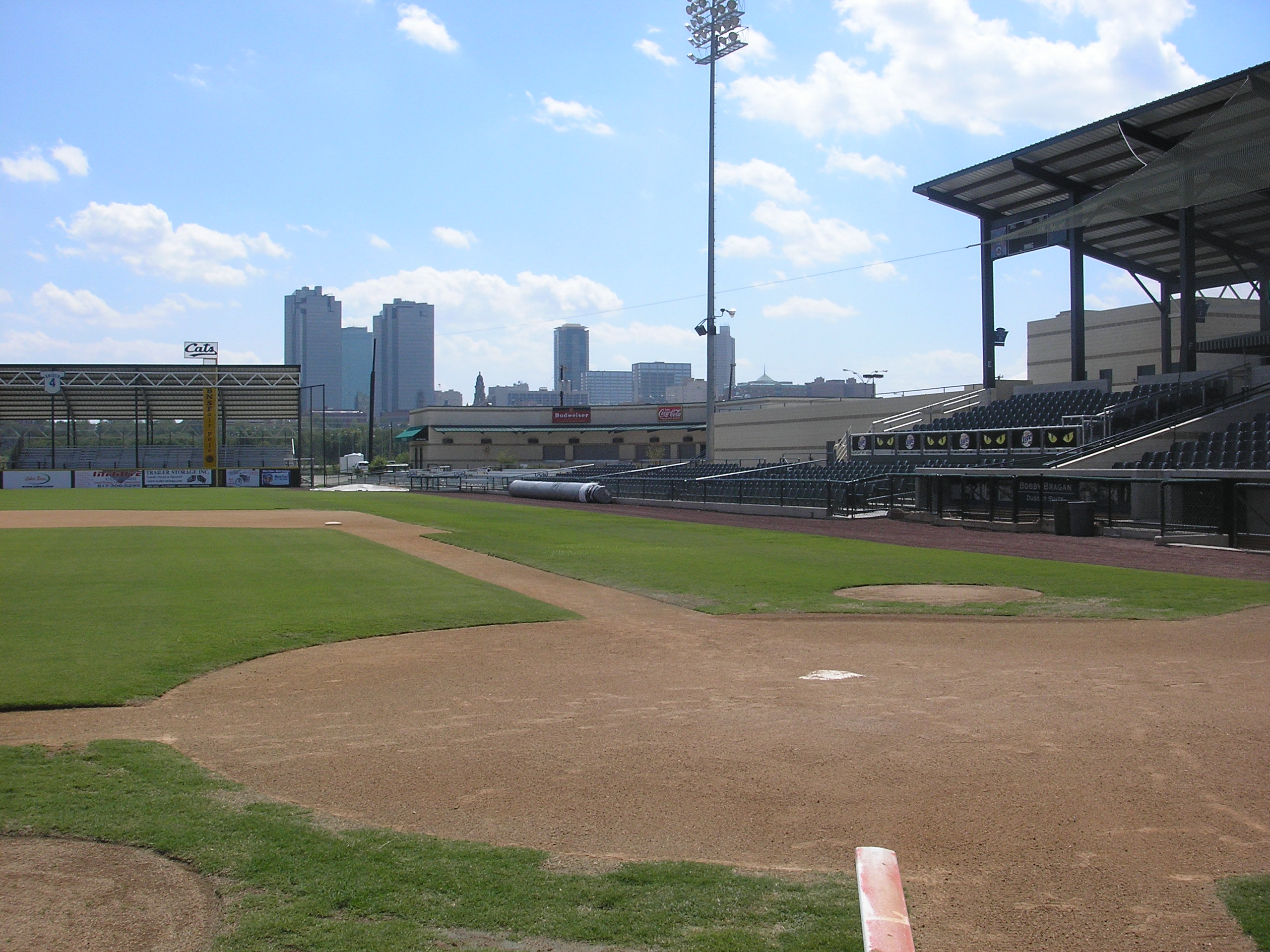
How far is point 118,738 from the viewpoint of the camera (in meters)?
7.25

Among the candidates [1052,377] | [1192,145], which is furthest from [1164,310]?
[1192,145]

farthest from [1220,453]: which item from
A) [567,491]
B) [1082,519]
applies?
[567,491]

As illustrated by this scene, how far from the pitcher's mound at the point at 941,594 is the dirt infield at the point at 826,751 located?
2.89 m

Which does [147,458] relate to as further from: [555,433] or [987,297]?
[987,297]

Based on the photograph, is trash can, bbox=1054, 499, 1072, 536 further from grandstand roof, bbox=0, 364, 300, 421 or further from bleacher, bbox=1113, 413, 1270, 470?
grandstand roof, bbox=0, 364, 300, 421

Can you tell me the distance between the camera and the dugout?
7450 cm

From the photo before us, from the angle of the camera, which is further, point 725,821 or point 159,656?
point 159,656

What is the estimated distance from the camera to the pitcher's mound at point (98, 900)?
4.19 m

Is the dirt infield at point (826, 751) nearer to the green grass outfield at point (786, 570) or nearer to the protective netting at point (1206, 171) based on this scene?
the green grass outfield at point (786, 570)

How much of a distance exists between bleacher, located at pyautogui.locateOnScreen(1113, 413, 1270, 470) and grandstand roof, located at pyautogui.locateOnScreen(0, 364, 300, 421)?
5881 cm

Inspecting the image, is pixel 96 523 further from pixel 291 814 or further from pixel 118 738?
pixel 291 814

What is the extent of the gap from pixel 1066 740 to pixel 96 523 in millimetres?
32940

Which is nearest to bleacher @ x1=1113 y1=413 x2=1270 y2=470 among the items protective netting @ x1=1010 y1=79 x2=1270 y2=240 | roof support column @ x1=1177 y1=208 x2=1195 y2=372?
roof support column @ x1=1177 y1=208 x2=1195 y2=372

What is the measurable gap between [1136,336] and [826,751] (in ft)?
169
